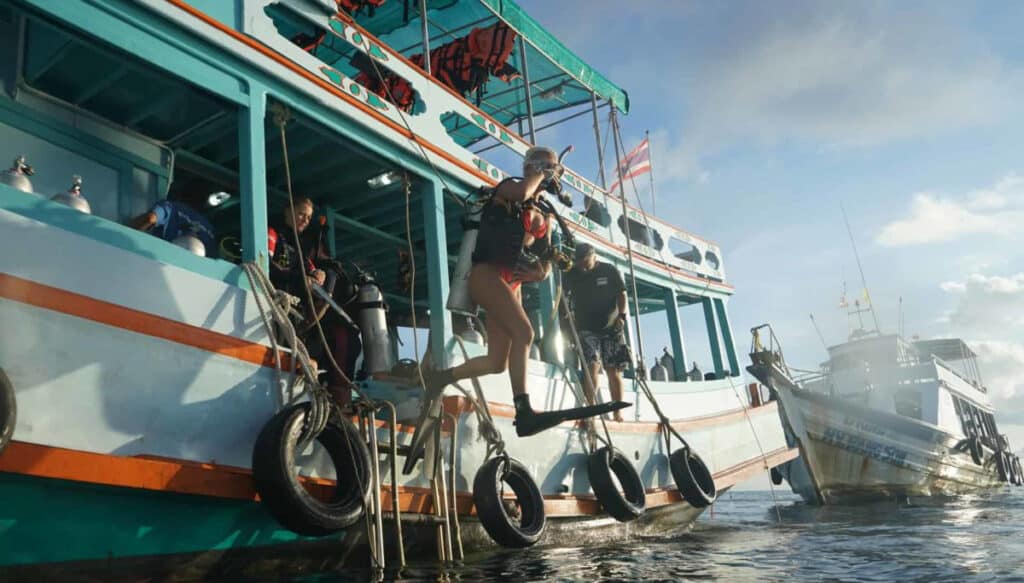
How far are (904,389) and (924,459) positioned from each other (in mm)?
2824

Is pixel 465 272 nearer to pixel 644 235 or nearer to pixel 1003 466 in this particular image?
pixel 644 235

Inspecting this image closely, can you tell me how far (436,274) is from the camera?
5.46 m

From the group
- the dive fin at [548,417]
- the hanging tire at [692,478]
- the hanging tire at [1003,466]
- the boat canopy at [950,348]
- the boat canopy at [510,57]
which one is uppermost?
the boat canopy at [510,57]

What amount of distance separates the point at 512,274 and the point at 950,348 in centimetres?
2816

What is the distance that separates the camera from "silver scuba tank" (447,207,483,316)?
4305 millimetres

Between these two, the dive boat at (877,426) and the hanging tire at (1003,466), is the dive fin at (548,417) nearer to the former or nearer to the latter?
the dive boat at (877,426)

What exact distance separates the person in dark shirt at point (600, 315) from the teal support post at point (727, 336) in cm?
377

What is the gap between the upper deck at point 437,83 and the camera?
4402 mm

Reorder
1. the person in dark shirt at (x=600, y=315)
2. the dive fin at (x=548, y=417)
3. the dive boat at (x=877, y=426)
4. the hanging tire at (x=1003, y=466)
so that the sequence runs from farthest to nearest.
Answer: the hanging tire at (x=1003, y=466) → the dive boat at (x=877, y=426) → the person in dark shirt at (x=600, y=315) → the dive fin at (x=548, y=417)

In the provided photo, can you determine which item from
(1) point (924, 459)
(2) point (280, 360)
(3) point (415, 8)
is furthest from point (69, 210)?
(1) point (924, 459)

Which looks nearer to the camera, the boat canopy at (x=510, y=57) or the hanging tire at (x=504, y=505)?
the hanging tire at (x=504, y=505)

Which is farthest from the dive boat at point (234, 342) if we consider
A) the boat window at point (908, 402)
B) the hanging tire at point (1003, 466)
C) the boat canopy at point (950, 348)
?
the boat canopy at point (950, 348)

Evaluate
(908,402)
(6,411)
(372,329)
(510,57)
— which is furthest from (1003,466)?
(6,411)

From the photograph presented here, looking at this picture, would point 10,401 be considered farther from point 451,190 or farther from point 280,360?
point 451,190
